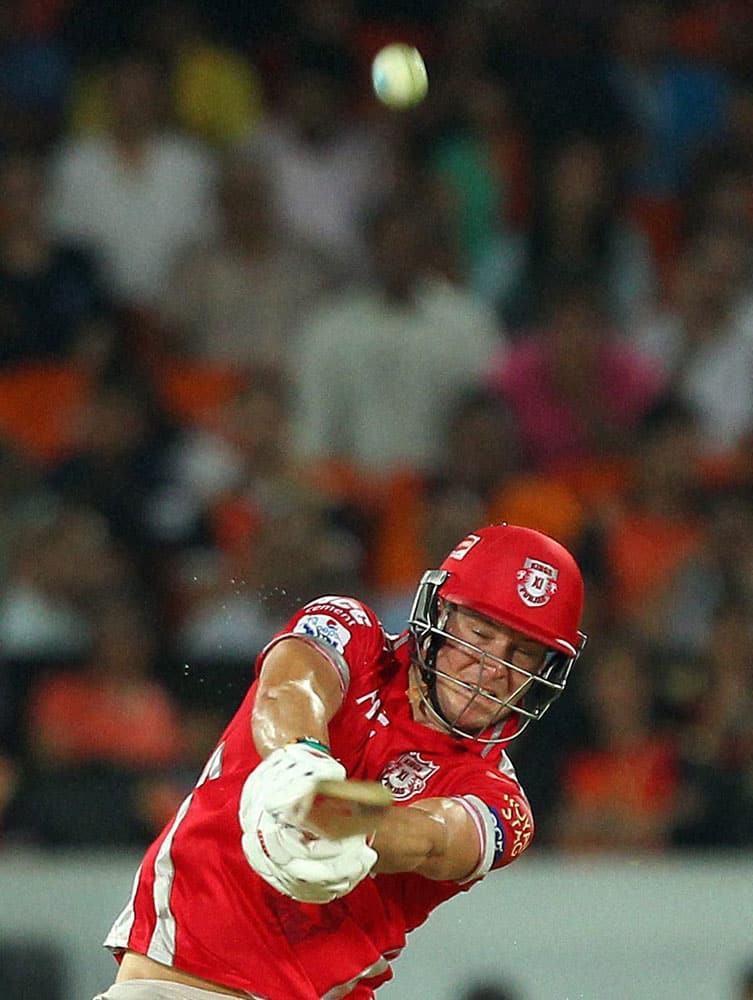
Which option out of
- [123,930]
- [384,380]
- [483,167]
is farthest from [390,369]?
[123,930]

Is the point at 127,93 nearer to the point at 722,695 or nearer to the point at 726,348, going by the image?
the point at 726,348

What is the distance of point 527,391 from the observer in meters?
9.10

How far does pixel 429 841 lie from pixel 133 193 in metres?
6.39

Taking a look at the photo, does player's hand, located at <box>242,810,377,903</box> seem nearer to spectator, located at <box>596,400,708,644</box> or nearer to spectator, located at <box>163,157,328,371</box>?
spectator, located at <box>596,400,708,644</box>

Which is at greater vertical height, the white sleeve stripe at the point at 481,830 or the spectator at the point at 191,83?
the spectator at the point at 191,83

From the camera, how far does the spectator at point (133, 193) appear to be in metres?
9.55

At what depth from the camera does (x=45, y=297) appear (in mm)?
9062

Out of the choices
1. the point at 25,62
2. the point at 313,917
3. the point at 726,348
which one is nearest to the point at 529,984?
the point at 313,917

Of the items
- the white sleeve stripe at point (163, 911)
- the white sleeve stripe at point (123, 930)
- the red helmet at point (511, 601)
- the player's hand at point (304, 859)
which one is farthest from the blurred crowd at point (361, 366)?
the player's hand at point (304, 859)

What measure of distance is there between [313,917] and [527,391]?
Answer: 5.34 m

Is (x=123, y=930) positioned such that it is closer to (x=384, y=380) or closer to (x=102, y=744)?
(x=102, y=744)

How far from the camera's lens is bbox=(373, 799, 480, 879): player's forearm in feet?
12.2

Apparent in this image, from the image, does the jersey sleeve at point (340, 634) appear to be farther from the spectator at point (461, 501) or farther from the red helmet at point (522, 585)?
the spectator at point (461, 501)

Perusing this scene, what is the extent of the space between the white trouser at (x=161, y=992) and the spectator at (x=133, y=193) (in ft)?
19.2
